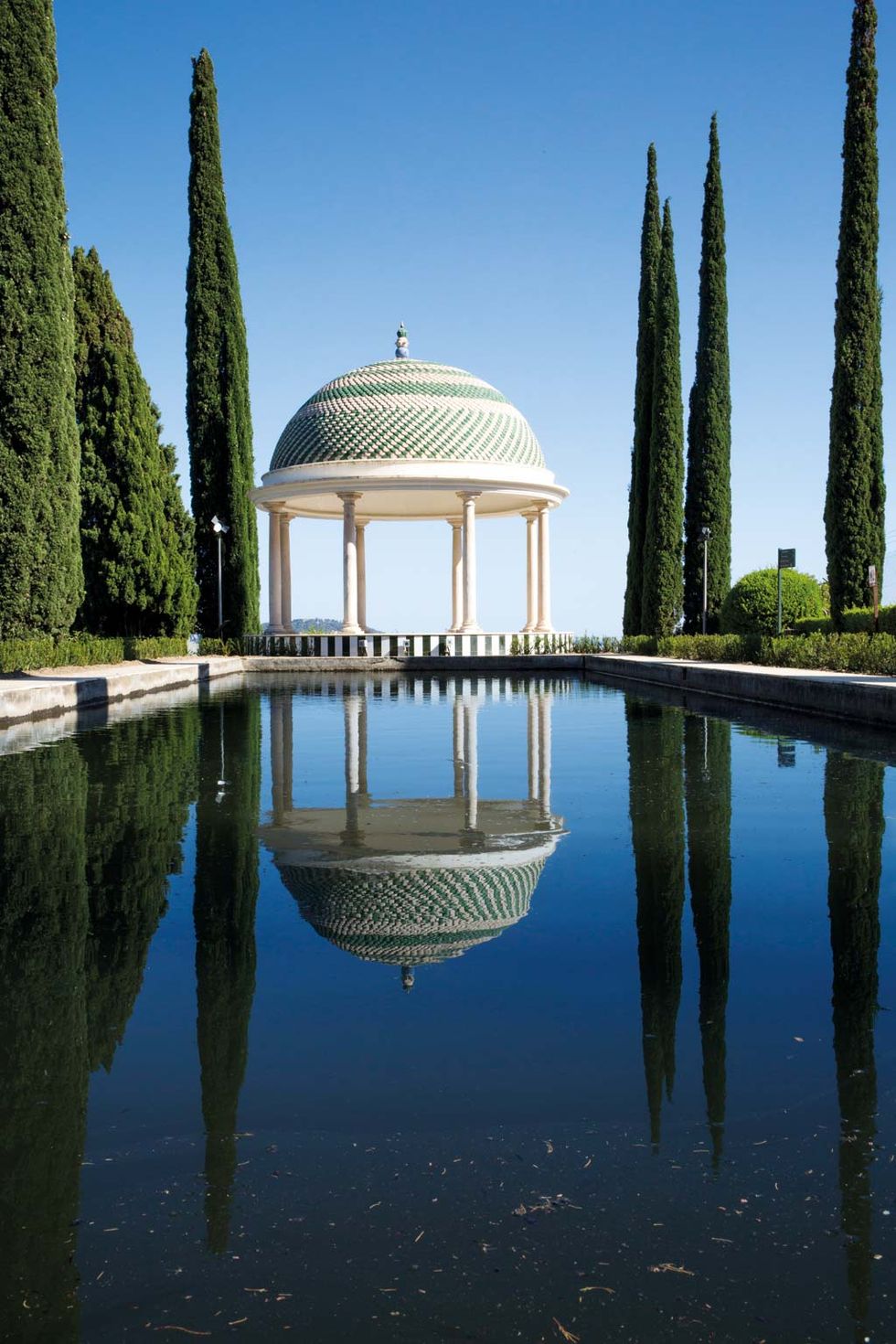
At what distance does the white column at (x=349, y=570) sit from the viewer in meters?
35.0

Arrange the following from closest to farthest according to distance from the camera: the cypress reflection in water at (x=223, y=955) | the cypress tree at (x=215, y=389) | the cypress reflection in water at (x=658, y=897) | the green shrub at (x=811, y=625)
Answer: the cypress reflection in water at (x=223, y=955) → the cypress reflection in water at (x=658, y=897) → the green shrub at (x=811, y=625) → the cypress tree at (x=215, y=389)

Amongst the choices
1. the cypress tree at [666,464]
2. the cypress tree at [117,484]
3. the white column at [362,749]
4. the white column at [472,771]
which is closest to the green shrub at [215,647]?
the cypress tree at [117,484]

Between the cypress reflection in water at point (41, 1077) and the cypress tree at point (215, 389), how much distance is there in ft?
91.4

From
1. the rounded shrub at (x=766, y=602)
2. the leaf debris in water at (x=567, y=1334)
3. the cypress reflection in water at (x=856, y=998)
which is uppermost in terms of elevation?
the rounded shrub at (x=766, y=602)

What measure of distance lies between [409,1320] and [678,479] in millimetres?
29004

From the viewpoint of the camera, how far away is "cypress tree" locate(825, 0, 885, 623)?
21.8 meters

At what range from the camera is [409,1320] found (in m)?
1.93

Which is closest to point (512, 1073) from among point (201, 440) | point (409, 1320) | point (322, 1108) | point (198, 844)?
point (322, 1108)

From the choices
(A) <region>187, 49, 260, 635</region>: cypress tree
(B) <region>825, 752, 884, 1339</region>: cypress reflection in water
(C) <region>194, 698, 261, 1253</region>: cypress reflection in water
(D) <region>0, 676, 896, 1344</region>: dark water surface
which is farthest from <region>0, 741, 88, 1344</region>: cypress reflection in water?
(A) <region>187, 49, 260, 635</region>: cypress tree

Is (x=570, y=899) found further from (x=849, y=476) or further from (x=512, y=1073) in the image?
(x=849, y=476)

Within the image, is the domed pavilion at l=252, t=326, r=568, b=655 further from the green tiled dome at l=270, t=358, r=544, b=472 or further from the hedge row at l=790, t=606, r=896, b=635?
the hedge row at l=790, t=606, r=896, b=635

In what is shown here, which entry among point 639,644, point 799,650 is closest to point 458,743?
point 799,650

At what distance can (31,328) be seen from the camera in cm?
1858

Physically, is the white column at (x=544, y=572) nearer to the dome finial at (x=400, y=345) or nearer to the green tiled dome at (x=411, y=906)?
the dome finial at (x=400, y=345)
